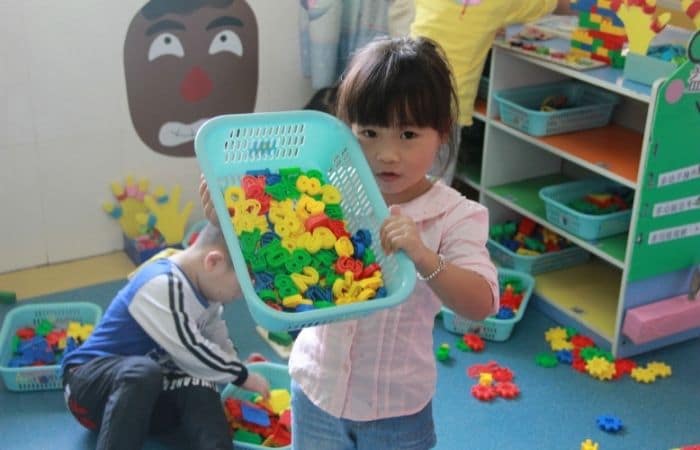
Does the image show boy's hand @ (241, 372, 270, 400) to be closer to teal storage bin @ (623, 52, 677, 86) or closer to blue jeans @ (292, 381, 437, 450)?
blue jeans @ (292, 381, 437, 450)

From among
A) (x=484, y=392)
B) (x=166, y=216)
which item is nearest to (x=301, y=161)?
(x=484, y=392)

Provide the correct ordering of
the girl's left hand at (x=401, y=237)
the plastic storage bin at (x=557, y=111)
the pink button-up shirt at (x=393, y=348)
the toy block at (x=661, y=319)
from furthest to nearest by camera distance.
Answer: the plastic storage bin at (x=557, y=111)
the toy block at (x=661, y=319)
the pink button-up shirt at (x=393, y=348)
the girl's left hand at (x=401, y=237)

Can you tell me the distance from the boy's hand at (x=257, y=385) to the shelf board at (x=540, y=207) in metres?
0.87

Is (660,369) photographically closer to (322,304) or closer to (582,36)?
(582,36)

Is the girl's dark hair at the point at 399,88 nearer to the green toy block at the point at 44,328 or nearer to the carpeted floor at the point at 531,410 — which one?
the carpeted floor at the point at 531,410

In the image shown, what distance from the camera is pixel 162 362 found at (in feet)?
5.85

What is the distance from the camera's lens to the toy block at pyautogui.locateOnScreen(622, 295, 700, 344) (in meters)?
2.01

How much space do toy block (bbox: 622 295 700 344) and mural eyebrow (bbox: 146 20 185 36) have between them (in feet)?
4.70

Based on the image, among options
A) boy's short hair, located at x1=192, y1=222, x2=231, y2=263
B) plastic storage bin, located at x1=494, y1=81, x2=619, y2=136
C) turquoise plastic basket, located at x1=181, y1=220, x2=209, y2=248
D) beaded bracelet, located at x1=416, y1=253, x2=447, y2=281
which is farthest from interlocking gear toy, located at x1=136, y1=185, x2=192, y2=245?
beaded bracelet, located at x1=416, y1=253, x2=447, y2=281

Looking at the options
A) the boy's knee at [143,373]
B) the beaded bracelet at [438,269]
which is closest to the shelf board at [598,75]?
the beaded bracelet at [438,269]

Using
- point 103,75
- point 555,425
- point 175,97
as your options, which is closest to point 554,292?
point 555,425

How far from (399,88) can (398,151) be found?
77 millimetres

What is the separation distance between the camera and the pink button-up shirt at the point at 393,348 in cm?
108

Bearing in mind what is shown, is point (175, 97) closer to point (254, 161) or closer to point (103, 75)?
point (103, 75)
